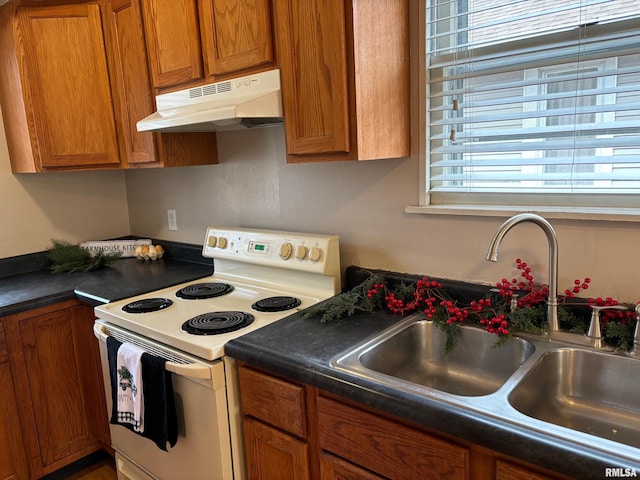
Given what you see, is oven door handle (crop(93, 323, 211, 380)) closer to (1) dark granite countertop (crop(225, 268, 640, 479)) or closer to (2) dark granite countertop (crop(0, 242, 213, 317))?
(1) dark granite countertop (crop(225, 268, 640, 479))

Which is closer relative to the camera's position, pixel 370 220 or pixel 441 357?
pixel 441 357

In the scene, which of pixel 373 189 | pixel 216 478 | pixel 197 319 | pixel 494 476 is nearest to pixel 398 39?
pixel 373 189

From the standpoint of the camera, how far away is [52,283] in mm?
2283

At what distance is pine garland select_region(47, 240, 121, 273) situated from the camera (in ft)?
8.23

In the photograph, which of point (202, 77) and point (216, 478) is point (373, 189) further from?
point (216, 478)

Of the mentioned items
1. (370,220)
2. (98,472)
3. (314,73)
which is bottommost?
(98,472)

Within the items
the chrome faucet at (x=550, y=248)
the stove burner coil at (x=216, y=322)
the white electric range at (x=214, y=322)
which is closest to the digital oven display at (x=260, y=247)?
the white electric range at (x=214, y=322)

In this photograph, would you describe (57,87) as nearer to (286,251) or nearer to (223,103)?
(223,103)

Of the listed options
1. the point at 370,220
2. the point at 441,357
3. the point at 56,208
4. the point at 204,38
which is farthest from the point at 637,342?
the point at 56,208

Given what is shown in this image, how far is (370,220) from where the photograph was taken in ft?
5.98

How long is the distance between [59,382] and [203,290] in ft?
2.62

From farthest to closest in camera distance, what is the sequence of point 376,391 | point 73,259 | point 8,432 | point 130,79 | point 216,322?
1. point 73,259
2. point 130,79
3. point 8,432
4. point 216,322
5. point 376,391

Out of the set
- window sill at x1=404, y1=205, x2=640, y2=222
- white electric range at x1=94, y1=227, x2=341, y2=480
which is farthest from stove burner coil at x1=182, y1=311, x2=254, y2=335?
window sill at x1=404, y1=205, x2=640, y2=222

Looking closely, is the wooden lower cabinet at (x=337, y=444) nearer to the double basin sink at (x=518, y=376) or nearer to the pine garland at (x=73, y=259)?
the double basin sink at (x=518, y=376)
